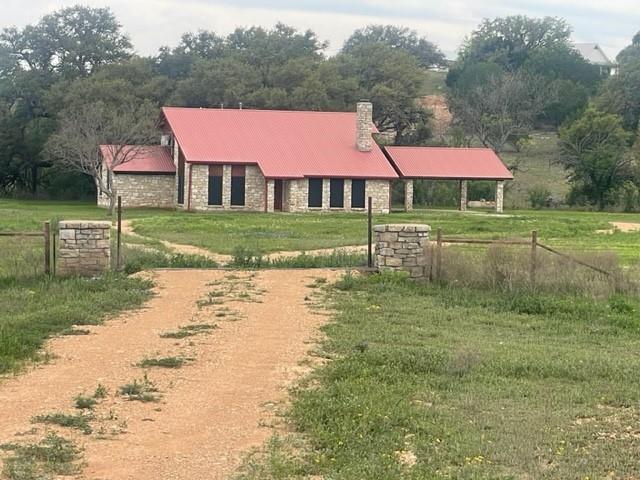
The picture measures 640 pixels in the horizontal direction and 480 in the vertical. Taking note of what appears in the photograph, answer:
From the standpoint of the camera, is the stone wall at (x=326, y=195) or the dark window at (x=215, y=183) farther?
the dark window at (x=215, y=183)

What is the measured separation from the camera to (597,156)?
181 ft

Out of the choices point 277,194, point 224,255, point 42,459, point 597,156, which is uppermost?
point 597,156

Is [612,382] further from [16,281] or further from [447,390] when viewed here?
[16,281]

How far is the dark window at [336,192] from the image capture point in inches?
1866

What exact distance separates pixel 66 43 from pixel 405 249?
58745 millimetres

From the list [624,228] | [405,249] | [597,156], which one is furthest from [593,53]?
[405,249]

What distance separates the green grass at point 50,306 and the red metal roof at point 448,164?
114 ft

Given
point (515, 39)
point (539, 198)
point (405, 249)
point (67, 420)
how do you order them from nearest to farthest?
point (67, 420) → point (405, 249) → point (539, 198) → point (515, 39)

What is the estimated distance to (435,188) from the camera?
183 ft

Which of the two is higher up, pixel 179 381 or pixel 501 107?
pixel 501 107

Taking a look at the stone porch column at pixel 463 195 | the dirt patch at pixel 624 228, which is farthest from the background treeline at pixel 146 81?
the dirt patch at pixel 624 228

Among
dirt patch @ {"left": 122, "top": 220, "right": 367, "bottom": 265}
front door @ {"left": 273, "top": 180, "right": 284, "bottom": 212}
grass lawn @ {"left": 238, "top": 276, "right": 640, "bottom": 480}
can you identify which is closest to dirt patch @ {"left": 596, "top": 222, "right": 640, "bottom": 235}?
dirt patch @ {"left": 122, "top": 220, "right": 367, "bottom": 265}

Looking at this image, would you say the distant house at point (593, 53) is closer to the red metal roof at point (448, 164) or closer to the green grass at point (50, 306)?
the red metal roof at point (448, 164)

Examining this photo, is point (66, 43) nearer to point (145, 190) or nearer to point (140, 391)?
point (145, 190)
